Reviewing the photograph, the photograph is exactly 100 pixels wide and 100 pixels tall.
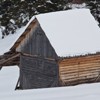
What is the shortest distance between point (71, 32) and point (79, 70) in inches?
79.0

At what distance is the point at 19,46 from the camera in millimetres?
21250

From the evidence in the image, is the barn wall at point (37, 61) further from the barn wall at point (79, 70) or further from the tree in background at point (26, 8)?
the tree in background at point (26, 8)

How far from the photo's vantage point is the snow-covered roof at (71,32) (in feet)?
61.1

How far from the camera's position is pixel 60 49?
18297mm

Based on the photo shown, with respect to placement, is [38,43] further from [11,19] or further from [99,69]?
[11,19]

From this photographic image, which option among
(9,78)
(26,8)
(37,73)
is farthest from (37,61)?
(26,8)

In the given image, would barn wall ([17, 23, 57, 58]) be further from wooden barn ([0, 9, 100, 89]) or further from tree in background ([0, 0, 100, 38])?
tree in background ([0, 0, 100, 38])

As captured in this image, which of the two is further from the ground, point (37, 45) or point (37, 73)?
point (37, 45)

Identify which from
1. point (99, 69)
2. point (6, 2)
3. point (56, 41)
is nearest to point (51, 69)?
point (56, 41)

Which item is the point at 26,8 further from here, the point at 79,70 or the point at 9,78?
the point at 79,70

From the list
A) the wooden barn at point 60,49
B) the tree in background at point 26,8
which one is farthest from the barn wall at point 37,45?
the tree in background at point 26,8

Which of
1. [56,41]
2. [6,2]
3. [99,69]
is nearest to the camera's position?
[56,41]

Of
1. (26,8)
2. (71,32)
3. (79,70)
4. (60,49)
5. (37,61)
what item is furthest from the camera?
(26,8)

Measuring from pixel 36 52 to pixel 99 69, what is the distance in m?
3.47
